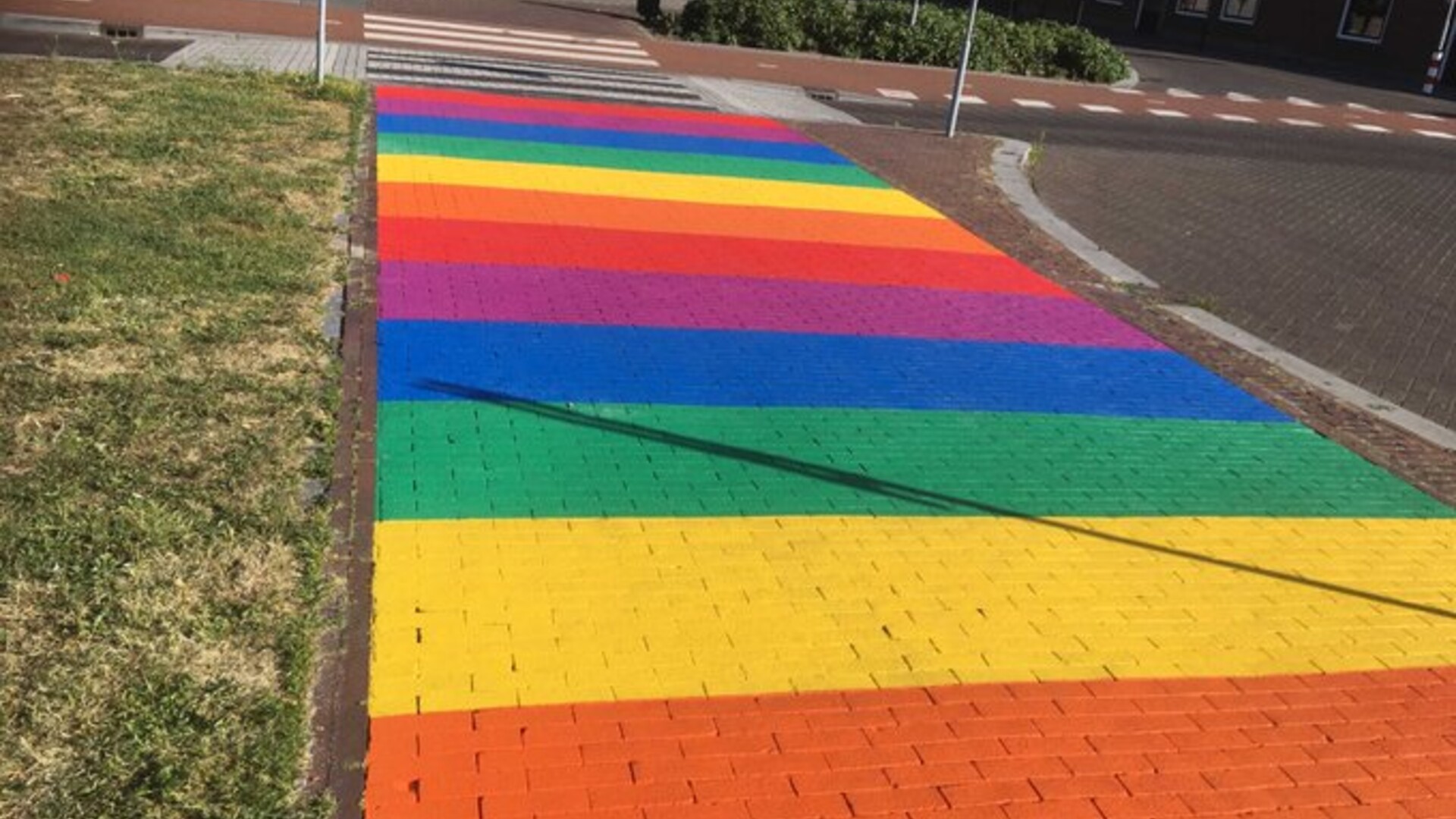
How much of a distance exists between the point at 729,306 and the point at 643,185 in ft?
13.4

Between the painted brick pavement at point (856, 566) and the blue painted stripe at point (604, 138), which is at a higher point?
the blue painted stripe at point (604, 138)

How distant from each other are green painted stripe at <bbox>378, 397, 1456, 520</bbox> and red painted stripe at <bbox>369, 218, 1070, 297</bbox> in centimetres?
305

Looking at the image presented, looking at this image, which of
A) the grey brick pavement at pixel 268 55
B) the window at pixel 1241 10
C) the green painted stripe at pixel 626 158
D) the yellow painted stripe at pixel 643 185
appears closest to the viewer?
the yellow painted stripe at pixel 643 185

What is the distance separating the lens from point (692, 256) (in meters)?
11.0

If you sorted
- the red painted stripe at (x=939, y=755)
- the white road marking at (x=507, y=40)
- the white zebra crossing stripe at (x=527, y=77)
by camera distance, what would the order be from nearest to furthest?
the red painted stripe at (x=939, y=755) < the white zebra crossing stripe at (x=527, y=77) < the white road marking at (x=507, y=40)

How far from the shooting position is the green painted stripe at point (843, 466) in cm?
648

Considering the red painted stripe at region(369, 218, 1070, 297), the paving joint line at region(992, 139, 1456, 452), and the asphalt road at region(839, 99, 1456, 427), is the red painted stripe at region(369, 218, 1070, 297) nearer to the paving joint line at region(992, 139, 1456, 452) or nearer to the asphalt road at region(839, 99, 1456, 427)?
the paving joint line at region(992, 139, 1456, 452)

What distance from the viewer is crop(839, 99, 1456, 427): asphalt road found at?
35.5 feet

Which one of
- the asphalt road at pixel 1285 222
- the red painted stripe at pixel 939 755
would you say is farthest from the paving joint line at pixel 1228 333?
the red painted stripe at pixel 939 755

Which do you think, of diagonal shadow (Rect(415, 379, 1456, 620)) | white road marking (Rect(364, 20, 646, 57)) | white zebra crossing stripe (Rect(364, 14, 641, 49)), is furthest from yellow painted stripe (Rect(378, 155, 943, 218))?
white zebra crossing stripe (Rect(364, 14, 641, 49))

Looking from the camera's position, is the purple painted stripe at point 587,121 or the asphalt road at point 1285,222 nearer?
the asphalt road at point 1285,222

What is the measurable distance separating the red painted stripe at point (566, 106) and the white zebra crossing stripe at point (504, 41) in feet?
15.6

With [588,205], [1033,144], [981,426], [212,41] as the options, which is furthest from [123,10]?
[981,426]

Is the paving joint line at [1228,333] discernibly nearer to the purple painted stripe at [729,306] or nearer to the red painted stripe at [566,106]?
the purple painted stripe at [729,306]
